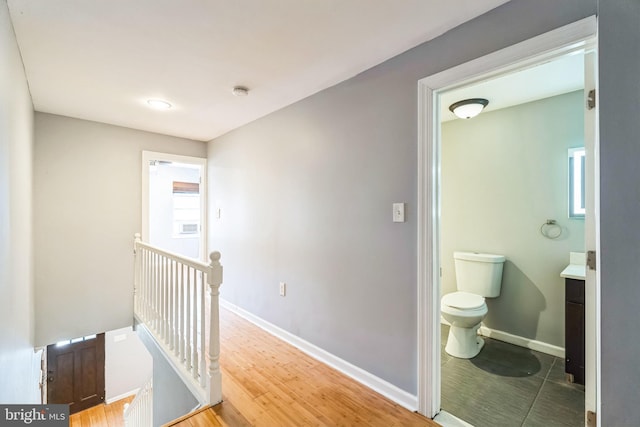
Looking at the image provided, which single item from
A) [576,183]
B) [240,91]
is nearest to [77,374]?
[240,91]

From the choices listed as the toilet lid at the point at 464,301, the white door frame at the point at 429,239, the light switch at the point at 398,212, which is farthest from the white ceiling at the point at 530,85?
the toilet lid at the point at 464,301

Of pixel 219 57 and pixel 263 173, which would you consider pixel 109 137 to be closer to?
pixel 263 173

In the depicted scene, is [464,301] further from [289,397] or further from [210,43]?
[210,43]

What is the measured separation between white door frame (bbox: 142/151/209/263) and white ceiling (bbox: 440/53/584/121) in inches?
123

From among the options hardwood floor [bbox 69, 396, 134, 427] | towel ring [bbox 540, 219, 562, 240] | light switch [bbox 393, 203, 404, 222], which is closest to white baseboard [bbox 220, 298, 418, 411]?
light switch [bbox 393, 203, 404, 222]

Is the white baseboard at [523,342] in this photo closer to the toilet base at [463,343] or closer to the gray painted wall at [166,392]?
the toilet base at [463,343]

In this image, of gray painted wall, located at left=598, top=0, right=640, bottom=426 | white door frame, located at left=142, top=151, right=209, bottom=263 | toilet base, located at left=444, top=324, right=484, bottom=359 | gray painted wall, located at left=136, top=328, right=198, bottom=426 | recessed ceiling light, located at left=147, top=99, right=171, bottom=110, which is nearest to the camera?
gray painted wall, located at left=598, top=0, right=640, bottom=426

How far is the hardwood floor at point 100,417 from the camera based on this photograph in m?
4.43

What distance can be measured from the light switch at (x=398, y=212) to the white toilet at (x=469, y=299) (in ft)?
3.43

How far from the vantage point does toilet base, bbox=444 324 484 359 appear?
2.39 m

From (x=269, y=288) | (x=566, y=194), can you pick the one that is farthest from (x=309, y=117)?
(x=566, y=194)

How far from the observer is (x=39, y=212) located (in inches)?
112

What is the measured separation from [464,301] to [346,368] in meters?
1.15

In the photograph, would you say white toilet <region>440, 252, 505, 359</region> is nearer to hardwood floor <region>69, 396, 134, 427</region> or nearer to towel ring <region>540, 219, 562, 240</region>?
towel ring <region>540, 219, 562, 240</region>
